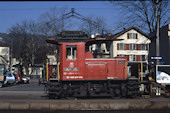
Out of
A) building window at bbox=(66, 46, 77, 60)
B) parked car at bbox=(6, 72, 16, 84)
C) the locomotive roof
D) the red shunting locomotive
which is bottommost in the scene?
parked car at bbox=(6, 72, 16, 84)

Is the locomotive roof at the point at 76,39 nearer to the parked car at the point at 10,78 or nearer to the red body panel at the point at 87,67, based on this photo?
the red body panel at the point at 87,67

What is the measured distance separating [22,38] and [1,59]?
10495mm

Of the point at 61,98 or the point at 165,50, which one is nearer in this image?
the point at 61,98

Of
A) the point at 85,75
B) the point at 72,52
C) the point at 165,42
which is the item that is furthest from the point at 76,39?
the point at 165,42

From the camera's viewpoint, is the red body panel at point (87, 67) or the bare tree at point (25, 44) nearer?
the red body panel at point (87, 67)

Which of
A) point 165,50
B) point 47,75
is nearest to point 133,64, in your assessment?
point 47,75

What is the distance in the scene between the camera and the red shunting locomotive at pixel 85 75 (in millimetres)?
15117

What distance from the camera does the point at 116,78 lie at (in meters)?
15.5

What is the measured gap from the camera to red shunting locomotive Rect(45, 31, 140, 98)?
15117mm

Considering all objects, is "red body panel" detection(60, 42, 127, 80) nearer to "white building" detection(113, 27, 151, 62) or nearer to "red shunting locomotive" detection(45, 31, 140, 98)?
"red shunting locomotive" detection(45, 31, 140, 98)

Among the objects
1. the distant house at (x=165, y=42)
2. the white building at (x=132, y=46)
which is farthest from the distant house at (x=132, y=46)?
the distant house at (x=165, y=42)

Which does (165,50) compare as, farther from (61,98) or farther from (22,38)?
(22,38)

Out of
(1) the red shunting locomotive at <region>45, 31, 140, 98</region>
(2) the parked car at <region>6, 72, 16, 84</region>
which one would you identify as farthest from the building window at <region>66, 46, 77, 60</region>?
(2) the parked car at <region>6, 72, 16, 84</region>

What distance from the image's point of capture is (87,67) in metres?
15.2
